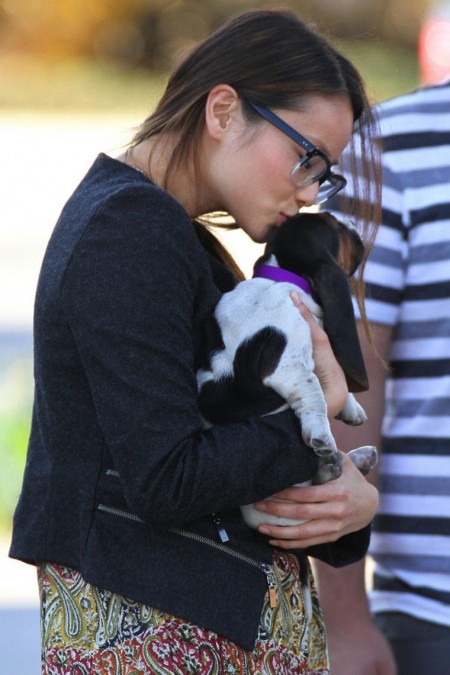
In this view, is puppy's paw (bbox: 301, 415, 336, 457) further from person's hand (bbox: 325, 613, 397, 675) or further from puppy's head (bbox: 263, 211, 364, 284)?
person's hand (bbox: 325, 613, 397, 675)

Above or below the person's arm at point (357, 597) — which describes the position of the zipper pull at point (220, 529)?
above

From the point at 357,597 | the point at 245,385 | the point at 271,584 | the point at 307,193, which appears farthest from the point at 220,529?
the point at 357,597

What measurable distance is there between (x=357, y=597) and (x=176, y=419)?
3.27 ft

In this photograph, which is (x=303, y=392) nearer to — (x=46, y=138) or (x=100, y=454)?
(x=100, y=454)

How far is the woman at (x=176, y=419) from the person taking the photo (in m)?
1.90

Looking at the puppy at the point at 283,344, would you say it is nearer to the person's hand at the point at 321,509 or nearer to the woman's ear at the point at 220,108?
the person's hand at the point at 321,509

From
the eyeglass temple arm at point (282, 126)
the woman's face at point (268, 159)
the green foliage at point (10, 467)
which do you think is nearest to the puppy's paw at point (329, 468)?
the woman's face at point (268, 159)

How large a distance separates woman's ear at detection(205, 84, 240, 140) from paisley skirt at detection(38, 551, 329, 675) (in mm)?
829

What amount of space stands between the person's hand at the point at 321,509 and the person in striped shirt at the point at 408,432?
473mm

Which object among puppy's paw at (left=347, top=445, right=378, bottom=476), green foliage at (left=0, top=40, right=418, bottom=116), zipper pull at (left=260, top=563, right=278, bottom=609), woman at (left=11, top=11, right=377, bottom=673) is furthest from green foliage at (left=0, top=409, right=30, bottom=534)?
green foliage at (left=0, top=40, right=418, bottom=116)

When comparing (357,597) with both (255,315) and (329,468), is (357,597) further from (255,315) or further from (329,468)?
(255,315)

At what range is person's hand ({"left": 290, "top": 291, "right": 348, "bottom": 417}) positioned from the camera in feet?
7.01

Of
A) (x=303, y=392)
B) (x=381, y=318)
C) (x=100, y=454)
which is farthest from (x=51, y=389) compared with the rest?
(x=381, y=318)

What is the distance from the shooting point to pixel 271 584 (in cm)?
209
